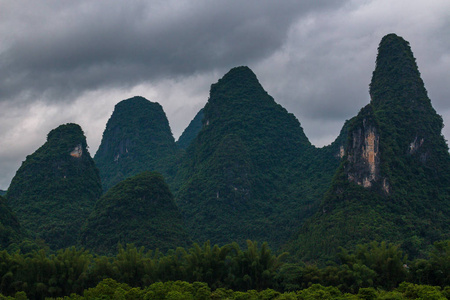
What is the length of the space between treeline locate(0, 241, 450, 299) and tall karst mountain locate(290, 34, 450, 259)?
604 inches

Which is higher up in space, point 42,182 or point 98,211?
point 42,182

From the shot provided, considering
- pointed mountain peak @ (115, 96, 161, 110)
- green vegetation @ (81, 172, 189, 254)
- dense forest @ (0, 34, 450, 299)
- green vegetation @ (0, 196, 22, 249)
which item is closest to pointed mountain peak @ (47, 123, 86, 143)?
dense forest @ (0, 34, 450, 299)

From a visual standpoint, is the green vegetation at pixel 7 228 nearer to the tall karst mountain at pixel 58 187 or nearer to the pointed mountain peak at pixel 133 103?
the tall karst mountain at pixel 58 187

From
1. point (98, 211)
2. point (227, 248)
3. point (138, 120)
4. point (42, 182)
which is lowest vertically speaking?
point (227, 248)

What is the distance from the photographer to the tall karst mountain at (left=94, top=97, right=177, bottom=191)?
102500 mm

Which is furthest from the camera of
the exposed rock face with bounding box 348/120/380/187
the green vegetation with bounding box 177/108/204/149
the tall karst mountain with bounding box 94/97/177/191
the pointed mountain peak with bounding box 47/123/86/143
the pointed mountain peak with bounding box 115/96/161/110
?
the green vegetation with bounding box 177/108/204/149

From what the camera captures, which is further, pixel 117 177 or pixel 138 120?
pixel 138 120

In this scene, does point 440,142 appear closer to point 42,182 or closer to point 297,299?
point 297,299

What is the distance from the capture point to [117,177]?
99.3 meters

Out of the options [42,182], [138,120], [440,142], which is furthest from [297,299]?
[138,120]

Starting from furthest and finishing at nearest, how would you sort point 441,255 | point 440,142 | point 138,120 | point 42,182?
1. point 138,120
2. point 42,182
3. point 440,142
4. point 441,255

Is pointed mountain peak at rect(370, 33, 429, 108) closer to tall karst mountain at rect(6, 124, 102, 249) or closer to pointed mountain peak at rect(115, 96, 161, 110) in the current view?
tall karst mountain at rect(6, 124, 102, 249)

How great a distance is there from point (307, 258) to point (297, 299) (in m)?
23.6

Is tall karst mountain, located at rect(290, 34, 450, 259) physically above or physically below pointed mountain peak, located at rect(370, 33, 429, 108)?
below
